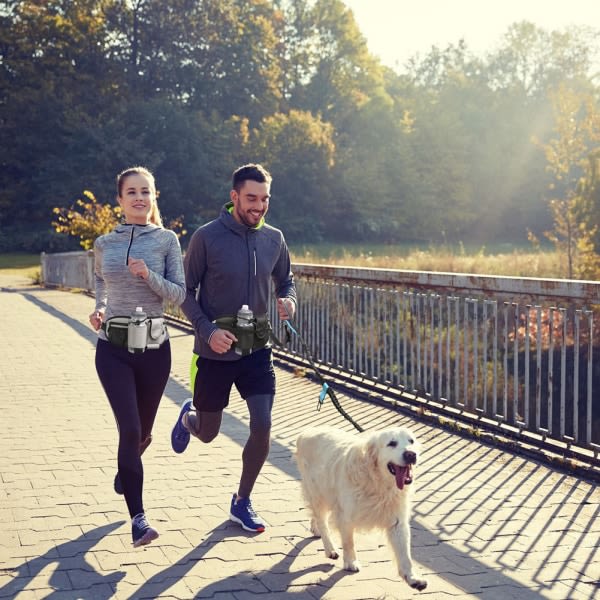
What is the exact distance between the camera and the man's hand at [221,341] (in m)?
5.16

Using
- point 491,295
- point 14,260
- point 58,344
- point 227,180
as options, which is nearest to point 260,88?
point 227,180

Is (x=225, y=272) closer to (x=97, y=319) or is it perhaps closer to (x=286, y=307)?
(x=286, y=307)

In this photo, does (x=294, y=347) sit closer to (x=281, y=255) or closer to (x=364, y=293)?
(x=364, y=293)

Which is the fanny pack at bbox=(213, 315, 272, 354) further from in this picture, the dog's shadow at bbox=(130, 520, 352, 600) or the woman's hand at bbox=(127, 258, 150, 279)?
the dog's shadow at bbox=(130, 520, 352, 600)

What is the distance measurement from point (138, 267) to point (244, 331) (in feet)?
2.37

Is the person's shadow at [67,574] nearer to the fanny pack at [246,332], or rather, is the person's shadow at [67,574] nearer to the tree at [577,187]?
the fanny pack at [246,332]

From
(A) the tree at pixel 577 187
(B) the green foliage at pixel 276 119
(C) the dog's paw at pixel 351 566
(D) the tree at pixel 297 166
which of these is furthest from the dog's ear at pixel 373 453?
(D) the tree at pixel 297 166

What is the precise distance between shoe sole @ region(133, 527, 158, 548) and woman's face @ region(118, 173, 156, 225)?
1.68 meters

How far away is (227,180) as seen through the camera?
214ft

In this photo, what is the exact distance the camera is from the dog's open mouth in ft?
14.6

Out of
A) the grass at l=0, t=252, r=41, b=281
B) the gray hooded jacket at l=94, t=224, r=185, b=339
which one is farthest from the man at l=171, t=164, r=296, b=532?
the grass at l=0, t=252, r=41, b=281

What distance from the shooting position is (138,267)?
497 centimetres

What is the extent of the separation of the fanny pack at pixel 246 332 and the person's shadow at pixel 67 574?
4.28 ft

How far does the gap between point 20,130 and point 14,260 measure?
12.9m
